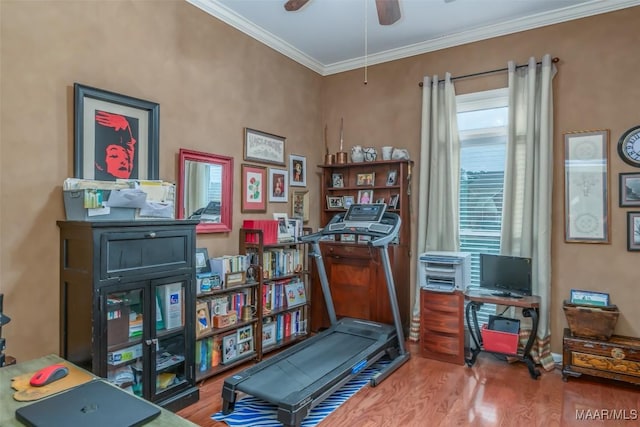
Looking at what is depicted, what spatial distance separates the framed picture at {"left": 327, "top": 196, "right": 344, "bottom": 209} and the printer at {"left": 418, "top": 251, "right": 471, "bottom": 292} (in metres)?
1.33

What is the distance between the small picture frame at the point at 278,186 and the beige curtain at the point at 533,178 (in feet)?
7.62

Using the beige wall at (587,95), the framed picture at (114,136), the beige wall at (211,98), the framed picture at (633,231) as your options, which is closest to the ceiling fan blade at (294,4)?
the beige wall at (211,98)

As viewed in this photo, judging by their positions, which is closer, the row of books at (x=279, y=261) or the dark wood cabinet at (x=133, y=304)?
the dark wood cabinet at (x=133, y=304)

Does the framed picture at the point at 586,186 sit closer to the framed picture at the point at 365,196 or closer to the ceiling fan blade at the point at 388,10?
the framed picture at the point at 365,196

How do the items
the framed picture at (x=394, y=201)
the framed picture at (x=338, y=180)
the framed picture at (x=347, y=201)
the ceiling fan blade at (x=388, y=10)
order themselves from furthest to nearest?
the framed picture at (x=338, y=180)
the framed picture at (x=347, y=201)
the framed picture at (x=394, y=201)
the ceiling fan blade at (x=388, y=10)

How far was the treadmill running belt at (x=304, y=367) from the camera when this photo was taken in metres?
2.65

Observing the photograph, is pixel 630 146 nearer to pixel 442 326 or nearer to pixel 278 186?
pixel 442 326

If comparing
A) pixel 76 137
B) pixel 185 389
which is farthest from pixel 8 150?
pixel 185 389

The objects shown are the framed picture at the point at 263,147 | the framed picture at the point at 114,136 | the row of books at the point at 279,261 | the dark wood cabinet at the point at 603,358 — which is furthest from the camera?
the framed picture at the point at 263,147

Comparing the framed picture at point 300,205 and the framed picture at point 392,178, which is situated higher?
the framed picture at point 392,178

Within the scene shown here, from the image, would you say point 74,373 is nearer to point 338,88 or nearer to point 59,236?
point 59,236

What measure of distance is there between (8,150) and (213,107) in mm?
1659

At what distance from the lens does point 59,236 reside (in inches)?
98.4

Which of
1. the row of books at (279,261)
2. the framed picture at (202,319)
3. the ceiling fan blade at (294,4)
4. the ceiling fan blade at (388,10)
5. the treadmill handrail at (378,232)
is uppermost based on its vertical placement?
the ceiling fan blade at (294,4)
